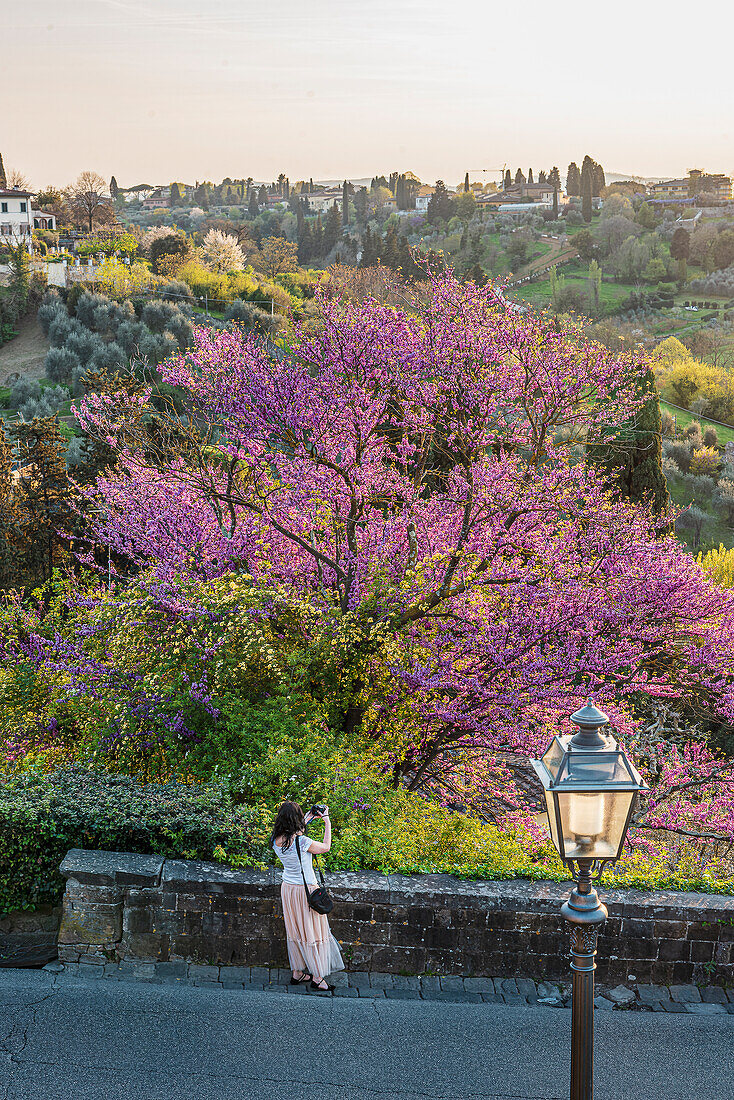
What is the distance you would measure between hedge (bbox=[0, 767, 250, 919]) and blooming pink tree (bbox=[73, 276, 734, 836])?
286 cm

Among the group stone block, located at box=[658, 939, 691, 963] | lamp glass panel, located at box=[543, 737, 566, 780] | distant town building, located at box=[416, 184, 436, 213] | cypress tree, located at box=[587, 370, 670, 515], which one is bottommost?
stone block, located at box=[658, 939, 691, 963]

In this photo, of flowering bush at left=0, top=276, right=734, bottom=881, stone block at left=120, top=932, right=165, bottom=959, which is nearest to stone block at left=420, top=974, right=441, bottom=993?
stone block at left=120, top=932, right=165, bottom=959

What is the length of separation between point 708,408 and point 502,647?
45996 millimetres

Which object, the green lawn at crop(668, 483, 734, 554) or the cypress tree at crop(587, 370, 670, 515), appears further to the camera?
the green lawn at crop(668, 483, 734, 554)

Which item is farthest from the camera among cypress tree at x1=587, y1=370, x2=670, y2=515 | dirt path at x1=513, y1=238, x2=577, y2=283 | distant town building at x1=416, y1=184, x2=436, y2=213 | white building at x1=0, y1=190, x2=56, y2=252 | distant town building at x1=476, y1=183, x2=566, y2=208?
distant town building at x1=416, y1=184, x2=436, y2=213

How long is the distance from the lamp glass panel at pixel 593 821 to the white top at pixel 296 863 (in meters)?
2.34

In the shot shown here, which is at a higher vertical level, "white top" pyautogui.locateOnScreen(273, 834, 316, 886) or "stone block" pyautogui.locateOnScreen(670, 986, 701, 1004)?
"white top" pyautogui.locateOnScreen(273, 834, 316, 886)

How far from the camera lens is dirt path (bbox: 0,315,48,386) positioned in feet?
A: 178

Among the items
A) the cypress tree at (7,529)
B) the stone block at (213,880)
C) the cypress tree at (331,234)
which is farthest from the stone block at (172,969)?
the cypress tree at (331,234)

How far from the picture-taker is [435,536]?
1041 centimetres

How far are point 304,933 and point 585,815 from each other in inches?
104

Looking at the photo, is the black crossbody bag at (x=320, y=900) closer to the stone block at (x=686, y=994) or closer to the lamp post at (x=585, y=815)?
the lamp post at (x=585, y=815)

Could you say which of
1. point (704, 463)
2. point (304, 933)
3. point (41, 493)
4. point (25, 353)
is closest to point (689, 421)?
point (704, 463)

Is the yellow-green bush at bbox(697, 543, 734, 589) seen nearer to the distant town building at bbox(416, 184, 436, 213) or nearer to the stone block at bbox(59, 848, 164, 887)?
the stone block at bbox(59, 848, 164, 887)
